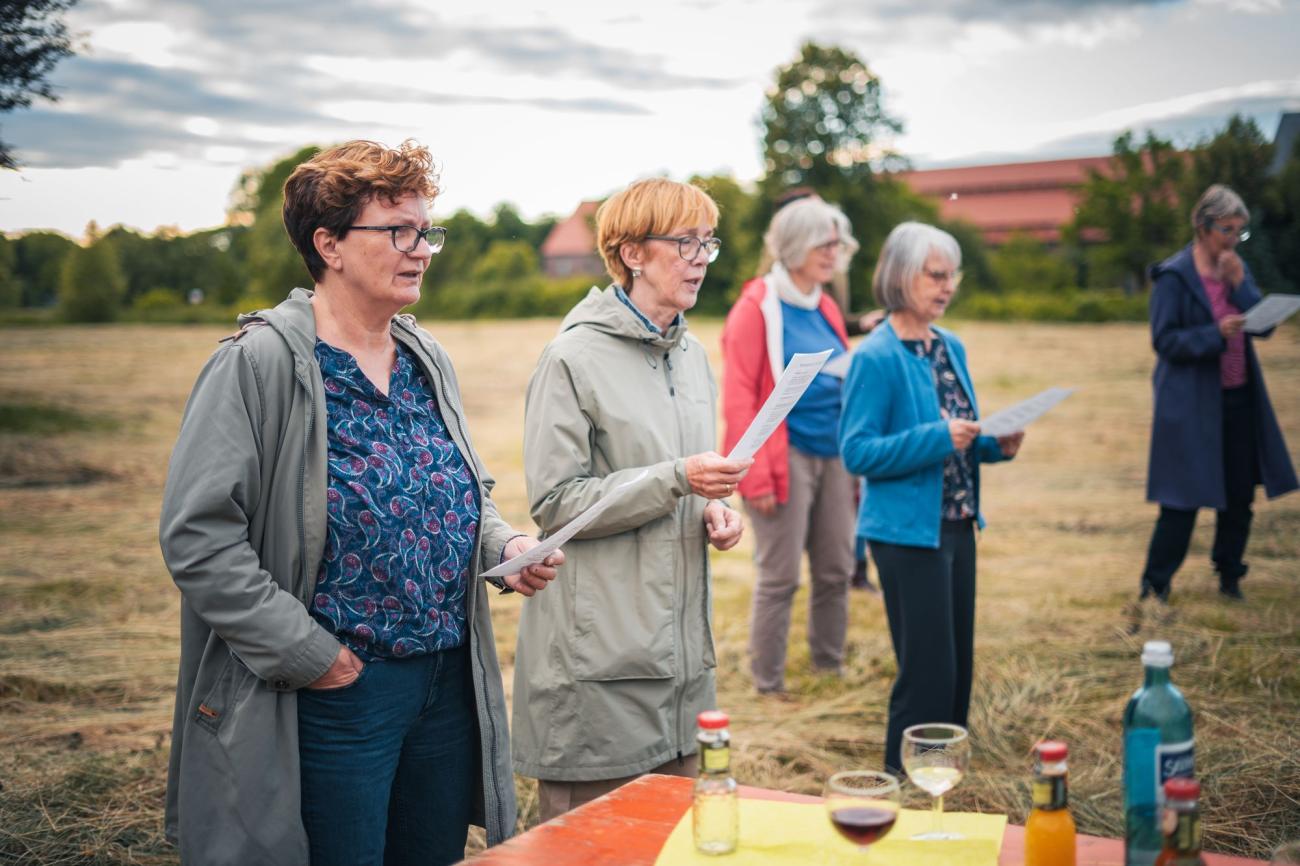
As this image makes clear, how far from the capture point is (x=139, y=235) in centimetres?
809

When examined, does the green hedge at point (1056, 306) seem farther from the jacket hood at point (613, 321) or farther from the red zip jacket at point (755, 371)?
the jacket hood at point (613, 321)

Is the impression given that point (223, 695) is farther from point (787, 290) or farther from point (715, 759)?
point (787, 290)

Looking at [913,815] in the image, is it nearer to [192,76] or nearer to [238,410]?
[238,410]

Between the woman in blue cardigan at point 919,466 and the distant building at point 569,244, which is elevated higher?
the distant building at point 569,244

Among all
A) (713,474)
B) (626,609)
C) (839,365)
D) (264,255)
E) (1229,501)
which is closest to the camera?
(713,474)

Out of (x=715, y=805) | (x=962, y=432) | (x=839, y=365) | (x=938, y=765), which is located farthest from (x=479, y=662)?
(x=839, y=365)

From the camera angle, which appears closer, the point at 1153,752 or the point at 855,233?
the point at 1153,752

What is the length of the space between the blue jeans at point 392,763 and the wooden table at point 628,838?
17.0 inches

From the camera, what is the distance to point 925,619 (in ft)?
11.9

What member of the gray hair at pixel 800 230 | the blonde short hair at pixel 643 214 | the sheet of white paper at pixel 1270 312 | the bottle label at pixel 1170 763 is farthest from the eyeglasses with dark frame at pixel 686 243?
the sheet of white paper at pixel 1270 312

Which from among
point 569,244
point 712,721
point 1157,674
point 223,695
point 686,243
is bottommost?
point 223,695

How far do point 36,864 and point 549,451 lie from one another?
7.01 ft

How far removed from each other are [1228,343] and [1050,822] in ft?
16.6

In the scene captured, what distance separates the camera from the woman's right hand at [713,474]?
2602mm
